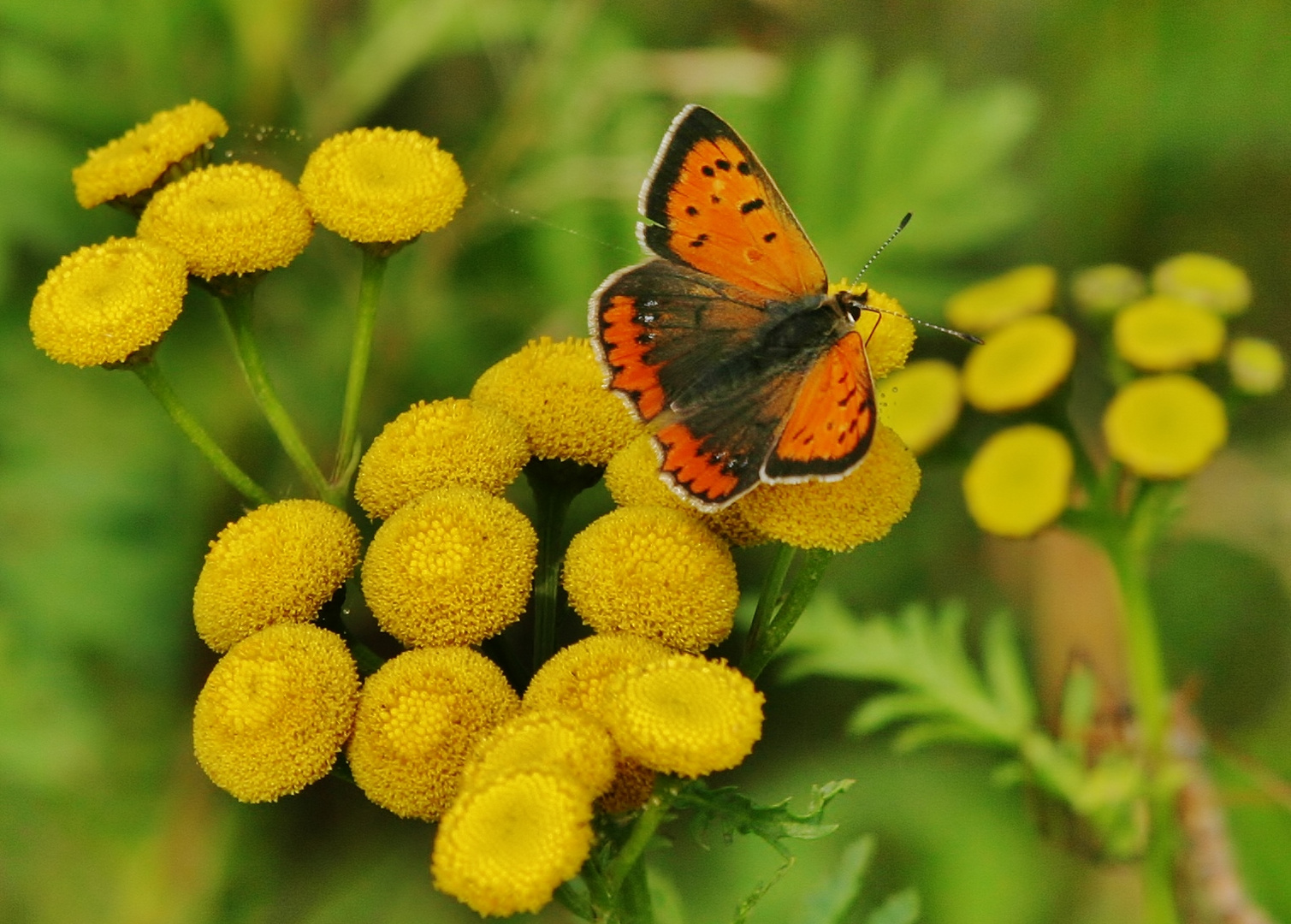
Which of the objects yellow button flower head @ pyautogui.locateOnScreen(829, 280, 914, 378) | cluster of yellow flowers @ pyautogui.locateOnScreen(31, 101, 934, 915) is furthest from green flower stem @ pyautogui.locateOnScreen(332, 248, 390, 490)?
yellow button flower head @ pyautogui.locateOnScreen(829, 280, 914, 378)

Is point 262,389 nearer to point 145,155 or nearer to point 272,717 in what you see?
point 145,155

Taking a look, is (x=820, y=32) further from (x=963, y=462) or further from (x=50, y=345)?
(x=50, y=345)

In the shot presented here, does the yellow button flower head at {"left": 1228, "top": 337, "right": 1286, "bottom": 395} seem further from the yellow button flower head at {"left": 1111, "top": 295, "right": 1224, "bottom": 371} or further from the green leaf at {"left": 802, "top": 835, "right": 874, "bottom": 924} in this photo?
the green leaf at {"left": 802, "top": 835, "right": 874, "bottom": 924}

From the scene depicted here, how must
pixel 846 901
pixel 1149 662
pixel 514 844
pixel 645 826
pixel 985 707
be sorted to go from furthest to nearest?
1. pixel 985 707
2. pixel 1149 662
3. pixel 846 901
4. pixel 645 826
5. pixel 514 844

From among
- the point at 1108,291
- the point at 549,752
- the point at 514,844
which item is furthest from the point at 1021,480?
the point at 514,844

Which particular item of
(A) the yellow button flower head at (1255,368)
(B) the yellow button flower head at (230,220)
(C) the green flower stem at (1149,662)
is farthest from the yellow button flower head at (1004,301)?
(B) the yellow button flower head at (230,220)

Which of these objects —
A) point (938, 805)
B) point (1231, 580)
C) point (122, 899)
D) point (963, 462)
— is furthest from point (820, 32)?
point (122, 899)
